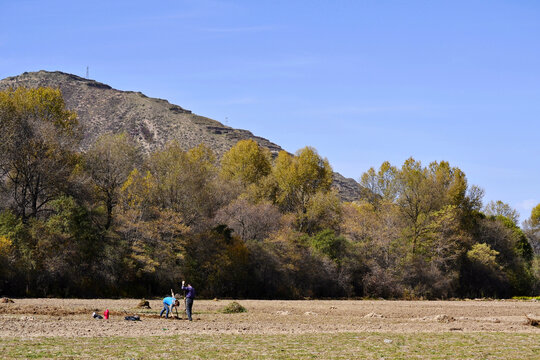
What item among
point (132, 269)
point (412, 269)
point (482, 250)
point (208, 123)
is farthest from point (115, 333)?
point (208, 123)

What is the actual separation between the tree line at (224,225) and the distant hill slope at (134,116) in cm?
5649

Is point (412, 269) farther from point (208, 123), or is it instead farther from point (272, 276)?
point (208, 123)

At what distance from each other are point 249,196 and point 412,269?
941 inches

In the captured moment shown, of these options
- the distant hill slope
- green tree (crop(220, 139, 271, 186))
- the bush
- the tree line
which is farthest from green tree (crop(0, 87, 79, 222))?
the distant hill slope

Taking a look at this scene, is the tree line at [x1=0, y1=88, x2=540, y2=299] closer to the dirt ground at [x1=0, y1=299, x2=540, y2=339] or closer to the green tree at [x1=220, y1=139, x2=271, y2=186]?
the green tree at [x1=220, y1=139, x2=271, y2=186]

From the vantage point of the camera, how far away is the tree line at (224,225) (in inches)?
2042

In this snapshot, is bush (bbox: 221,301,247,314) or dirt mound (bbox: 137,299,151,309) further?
dirt mound (bbox: 137,299,151,309)

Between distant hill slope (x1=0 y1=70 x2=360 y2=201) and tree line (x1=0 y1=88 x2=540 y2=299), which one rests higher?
distant hill slope (x1=0 y1=70 x2=360 y2=201)

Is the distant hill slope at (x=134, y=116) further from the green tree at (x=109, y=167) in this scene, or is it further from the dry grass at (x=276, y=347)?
the dry grass at (x=276, y=347)

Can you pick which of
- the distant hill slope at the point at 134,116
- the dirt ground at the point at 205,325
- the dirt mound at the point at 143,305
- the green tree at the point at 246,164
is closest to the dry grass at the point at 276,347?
the dirt ground at the point at 205,325

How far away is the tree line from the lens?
5188 cm

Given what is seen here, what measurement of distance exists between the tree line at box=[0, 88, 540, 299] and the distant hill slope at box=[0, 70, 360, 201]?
56.5 m

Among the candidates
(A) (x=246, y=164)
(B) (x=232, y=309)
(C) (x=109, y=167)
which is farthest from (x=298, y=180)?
(B) (x=232, y=309)

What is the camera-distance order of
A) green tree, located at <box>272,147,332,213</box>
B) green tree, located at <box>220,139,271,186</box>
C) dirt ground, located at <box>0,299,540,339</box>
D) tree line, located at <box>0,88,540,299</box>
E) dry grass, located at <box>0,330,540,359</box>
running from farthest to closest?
green tree, located at <box>220,139,271,186</box> < green tree, located at <box>272,147,332,213</box> < tree line, located at <box>0,88,540,299</box> < dirt ground, located at <box>0,299,540,339</box> < dry grass, located at <box>0,330,540,359</box>
